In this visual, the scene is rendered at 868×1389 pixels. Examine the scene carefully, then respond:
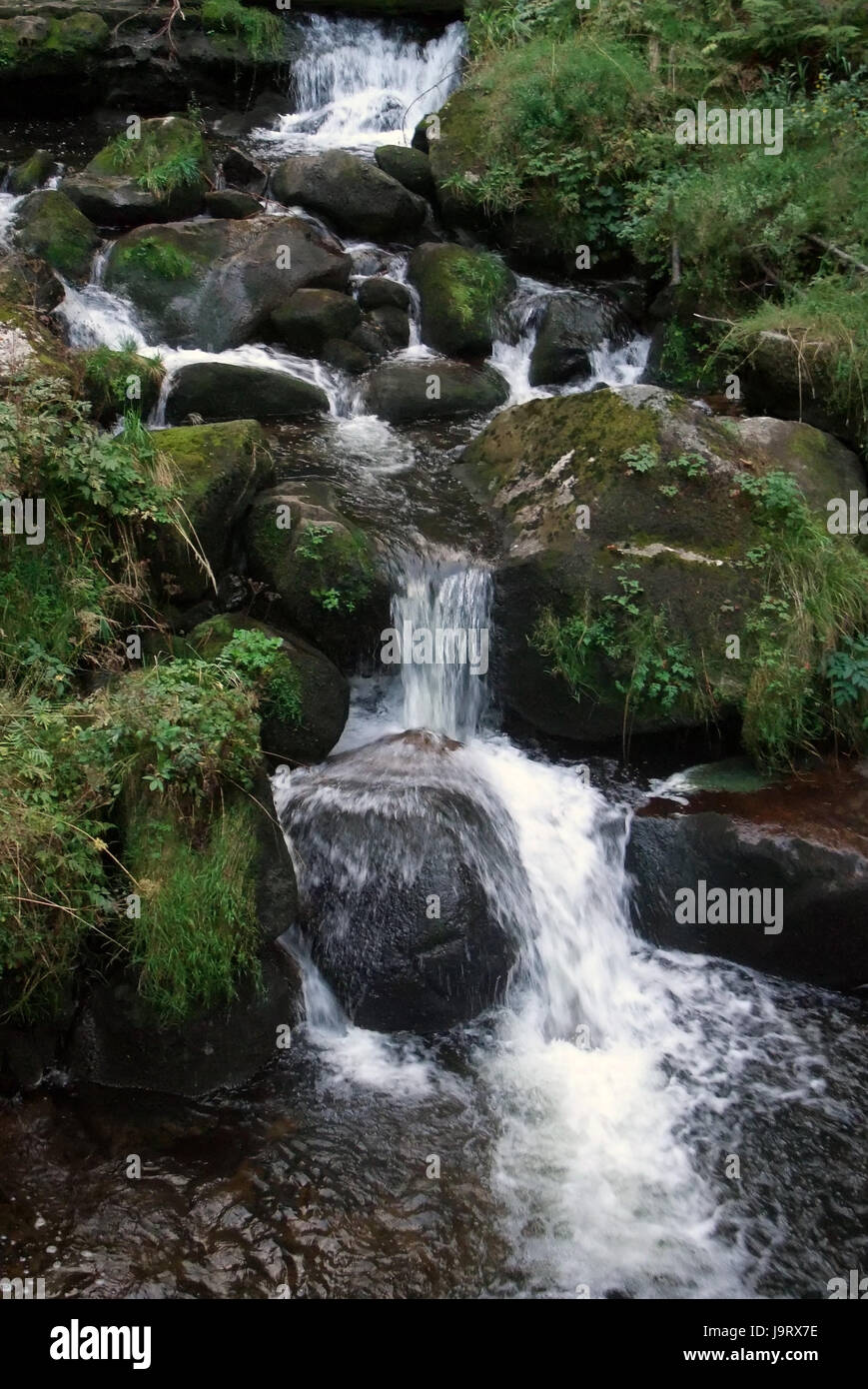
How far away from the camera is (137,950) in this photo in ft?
15.7

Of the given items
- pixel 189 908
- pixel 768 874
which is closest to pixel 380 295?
pixel 768 874

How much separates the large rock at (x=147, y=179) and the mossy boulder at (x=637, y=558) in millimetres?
5085

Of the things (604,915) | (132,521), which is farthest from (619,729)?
(132,521)

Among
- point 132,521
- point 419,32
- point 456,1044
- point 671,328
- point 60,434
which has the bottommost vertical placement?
point 456,1044

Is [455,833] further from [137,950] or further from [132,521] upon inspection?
[132,521]

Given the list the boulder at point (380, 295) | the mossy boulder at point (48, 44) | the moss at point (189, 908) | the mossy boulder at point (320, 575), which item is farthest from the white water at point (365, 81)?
the moss at point (189, 908)

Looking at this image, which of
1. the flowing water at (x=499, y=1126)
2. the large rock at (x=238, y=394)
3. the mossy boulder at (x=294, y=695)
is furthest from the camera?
the large rock at (x=238, y=394)

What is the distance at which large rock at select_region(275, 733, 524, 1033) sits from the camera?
5.50 m

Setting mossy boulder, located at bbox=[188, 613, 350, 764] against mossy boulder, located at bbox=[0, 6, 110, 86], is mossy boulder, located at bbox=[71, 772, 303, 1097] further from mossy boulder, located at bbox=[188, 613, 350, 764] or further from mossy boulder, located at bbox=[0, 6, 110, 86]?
mossy boulder, located at bbox=[0, 6, 110, 86]

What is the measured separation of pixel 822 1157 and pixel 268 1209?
2594 millimetres

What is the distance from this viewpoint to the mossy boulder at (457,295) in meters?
9.86

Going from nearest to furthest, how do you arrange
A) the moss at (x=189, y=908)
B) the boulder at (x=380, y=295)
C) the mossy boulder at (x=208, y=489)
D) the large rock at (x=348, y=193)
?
1. the moss at (x=189, y=908)
2. the mossy boulder at (x=208, y=489)
3. the boulder at (x=380, y=295)
4. the large rock at (x=348, y=193)

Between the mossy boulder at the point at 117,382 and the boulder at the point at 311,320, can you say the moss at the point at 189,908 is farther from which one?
the boulder at the point at 311,320

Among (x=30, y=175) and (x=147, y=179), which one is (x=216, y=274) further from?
(x=30, y=175)
